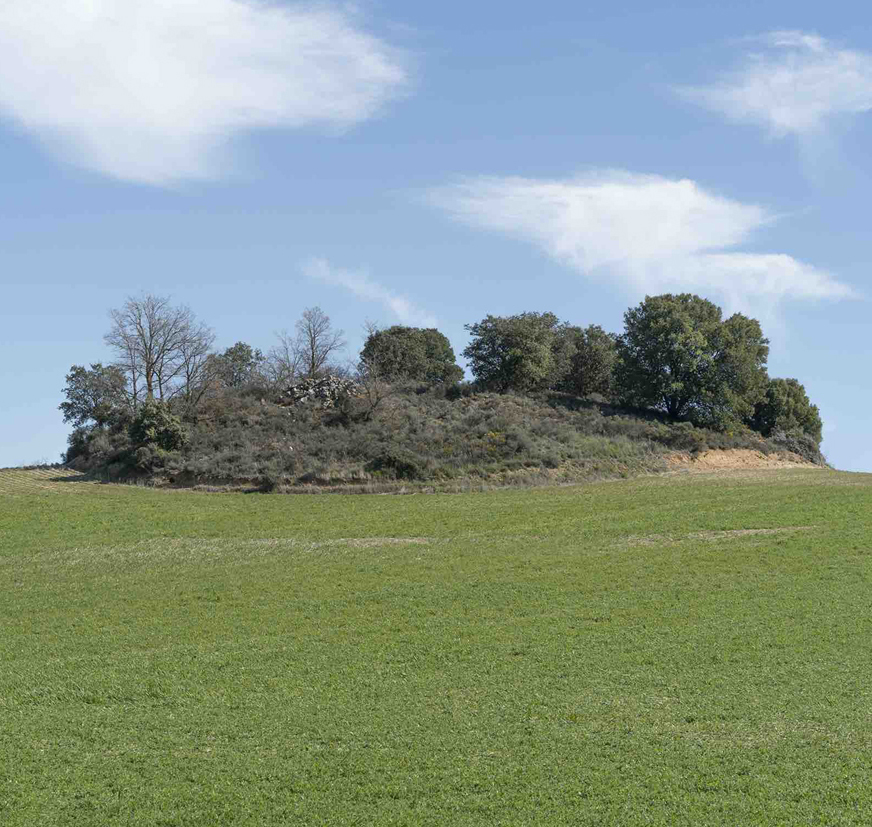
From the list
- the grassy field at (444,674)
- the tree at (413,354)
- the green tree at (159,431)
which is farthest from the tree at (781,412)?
the green tree at (159,431)

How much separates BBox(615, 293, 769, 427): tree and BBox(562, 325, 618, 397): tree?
867 centimetres

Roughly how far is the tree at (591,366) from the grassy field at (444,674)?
39.8m

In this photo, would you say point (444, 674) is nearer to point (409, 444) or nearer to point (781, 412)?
point (409, 444)

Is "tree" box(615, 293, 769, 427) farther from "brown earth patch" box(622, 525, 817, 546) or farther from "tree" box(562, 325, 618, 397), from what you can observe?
"brown earth patch" box(622, 525, 817, 546)

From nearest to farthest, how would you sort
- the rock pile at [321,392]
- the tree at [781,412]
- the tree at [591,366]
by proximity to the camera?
the rock pile at [321,392] < the tree at [781,412] < the tree at [591,366]

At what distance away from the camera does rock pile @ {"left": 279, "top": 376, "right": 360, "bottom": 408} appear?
206ft

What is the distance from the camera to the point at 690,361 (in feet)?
212

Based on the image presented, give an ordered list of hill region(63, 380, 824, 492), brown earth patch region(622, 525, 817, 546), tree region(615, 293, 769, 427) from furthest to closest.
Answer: tree region(615, 293, 769, 427)
hill region(63, 380, 824, 492)
brown earth patch region(622, 525, 817, 546)

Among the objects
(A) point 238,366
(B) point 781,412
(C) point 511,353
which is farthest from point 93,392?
(B) point 781,412

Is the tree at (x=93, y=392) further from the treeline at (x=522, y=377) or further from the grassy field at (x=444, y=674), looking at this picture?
the grassy field at (x=444, y=674)

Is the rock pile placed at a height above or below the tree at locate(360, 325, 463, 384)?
below

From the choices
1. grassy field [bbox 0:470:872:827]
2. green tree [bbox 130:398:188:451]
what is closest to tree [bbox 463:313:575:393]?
green tree [bbox 130:398:188:451]

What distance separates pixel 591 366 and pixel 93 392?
38.3m

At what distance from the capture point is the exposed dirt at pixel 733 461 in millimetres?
57438
